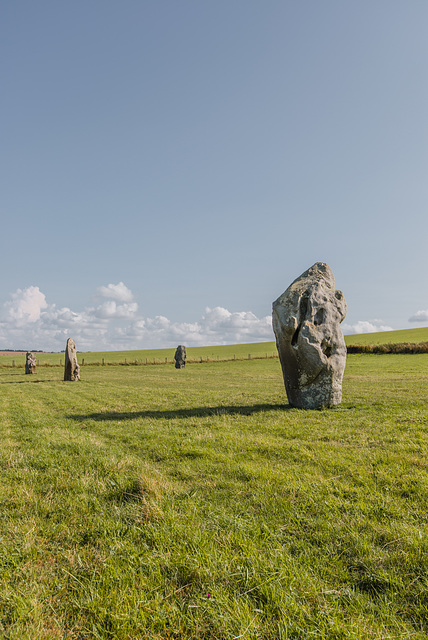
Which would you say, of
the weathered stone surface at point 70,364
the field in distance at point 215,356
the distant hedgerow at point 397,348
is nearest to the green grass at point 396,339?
the field in distance at point 215,356

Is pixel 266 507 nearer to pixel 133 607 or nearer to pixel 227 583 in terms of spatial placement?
pixel 227 583

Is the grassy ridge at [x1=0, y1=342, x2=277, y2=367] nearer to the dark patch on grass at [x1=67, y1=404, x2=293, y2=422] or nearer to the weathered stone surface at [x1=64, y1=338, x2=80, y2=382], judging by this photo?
the weathered stone surface at [x1=64, y1=338, x2=80, y2=382]

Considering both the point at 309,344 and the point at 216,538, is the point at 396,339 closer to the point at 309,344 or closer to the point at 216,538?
the point at 309,344

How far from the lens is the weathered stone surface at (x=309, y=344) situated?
1262cm

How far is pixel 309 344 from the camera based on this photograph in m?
12.5

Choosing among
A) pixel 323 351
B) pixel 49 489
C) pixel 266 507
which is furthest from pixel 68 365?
pixel 266 507

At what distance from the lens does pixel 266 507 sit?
4668 mm

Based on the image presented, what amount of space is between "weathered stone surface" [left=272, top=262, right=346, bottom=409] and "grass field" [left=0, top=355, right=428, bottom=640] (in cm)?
444

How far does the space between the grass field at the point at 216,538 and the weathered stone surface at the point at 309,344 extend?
444 centimetres

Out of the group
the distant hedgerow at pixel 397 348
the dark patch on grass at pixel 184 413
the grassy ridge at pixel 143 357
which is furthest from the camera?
the grassy ridge at pixel 143 357

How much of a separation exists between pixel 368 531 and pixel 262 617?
1.82 metres

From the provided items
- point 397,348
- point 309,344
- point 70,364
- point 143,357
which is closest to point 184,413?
point 309,344

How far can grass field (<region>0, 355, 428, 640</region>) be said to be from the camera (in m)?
2.82

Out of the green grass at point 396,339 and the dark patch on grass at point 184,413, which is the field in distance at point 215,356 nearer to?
the green grass at point 396,339
